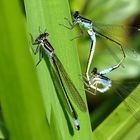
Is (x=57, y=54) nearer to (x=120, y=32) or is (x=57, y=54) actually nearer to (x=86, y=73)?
(x=86, y=73)

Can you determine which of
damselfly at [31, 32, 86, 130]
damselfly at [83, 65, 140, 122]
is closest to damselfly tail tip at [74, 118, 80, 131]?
damselfly at [31, 32, 86, 130]

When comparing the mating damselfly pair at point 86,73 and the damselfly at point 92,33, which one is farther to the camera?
the damselfly at point 92,33

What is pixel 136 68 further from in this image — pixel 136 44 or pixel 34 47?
pixel 34 47

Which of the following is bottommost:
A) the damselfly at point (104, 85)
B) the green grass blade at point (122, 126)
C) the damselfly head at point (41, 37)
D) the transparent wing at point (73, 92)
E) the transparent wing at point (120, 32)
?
the green grass blade at point (122, 126)

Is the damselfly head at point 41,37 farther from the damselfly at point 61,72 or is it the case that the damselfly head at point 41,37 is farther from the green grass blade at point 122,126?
the green grass blade at point 122,126

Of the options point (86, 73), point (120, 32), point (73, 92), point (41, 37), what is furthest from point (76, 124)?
point (120, 32)

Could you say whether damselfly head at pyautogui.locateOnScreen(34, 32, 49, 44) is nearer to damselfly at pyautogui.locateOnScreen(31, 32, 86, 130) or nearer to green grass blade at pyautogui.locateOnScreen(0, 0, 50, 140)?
A: damselfly at pyautogui.locateOnScreen(31, 32, 86, 130)

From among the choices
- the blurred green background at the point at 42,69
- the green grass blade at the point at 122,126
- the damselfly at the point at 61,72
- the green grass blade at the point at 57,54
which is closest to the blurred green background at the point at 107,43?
the blurred green background at the point at 42,69
